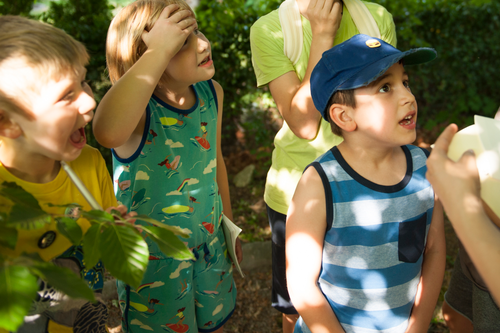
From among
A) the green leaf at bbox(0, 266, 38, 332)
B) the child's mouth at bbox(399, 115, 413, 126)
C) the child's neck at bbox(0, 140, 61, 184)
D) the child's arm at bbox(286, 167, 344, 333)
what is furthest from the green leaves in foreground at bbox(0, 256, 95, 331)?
the child's mouth at bbox(399, 115, 413, 126)

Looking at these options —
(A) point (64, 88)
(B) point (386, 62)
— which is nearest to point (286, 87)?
(B) point (386, 62)

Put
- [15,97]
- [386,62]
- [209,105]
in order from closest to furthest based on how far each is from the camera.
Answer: [15,97] → [386,62] → [209,105]

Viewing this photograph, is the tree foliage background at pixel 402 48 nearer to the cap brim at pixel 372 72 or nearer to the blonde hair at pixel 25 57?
the blonde hair at pixel 25 57

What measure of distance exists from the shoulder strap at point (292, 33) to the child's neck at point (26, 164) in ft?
4.40

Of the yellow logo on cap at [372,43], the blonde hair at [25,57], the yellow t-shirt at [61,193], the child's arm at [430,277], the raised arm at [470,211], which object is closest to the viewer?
the raised arm at [470,211]

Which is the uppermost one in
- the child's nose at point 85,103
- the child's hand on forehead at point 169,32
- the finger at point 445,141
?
the child's hand on forehead at point 169,32

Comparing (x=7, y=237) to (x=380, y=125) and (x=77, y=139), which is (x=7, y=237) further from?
(x=380, y=125)

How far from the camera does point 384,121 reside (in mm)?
1617

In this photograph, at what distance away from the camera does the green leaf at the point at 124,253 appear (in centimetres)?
92

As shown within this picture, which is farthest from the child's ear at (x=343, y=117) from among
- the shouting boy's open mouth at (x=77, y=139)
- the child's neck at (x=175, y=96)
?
the shouting boy's open mouth at (x=77, y=139)

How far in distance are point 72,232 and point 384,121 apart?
1.25 m

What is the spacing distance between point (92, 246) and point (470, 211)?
108cm

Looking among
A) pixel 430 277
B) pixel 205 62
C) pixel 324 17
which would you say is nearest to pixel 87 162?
pixel 205 62

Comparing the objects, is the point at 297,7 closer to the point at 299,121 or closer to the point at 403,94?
the point at 299,121
